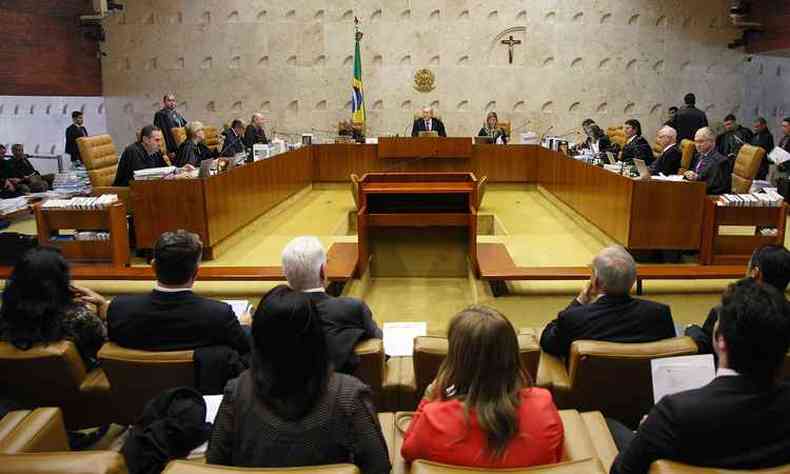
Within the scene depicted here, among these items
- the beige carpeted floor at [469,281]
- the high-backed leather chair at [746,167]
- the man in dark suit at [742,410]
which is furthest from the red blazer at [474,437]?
Result: the high-backed leather chair at [746,167]

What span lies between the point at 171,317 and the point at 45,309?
44 centimetres

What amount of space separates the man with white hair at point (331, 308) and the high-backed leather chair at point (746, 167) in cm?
510

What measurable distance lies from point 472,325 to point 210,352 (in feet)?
3.60

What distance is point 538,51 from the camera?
491 inches

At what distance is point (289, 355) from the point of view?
1.48m

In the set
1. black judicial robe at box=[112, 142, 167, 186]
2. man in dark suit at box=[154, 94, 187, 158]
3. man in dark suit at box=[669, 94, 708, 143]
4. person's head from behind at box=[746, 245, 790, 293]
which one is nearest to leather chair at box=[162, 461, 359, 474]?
person's head from behind at box=[746, 245, 790, 293]

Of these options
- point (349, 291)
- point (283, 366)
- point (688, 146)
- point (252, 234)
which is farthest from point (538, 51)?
point (283, 366)

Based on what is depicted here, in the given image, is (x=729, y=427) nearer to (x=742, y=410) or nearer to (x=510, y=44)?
(x=742, y=410)

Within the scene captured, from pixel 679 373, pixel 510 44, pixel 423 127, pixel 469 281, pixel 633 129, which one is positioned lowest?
pixel 469 281

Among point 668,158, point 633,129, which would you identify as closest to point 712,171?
point 668,158

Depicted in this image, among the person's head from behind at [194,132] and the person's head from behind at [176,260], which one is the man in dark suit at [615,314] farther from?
the person's head from behind at [194,132]

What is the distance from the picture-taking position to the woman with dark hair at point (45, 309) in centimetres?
233

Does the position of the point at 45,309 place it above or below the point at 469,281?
above

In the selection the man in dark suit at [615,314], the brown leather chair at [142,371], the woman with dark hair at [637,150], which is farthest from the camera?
the woman with dark hair at [637,150]
